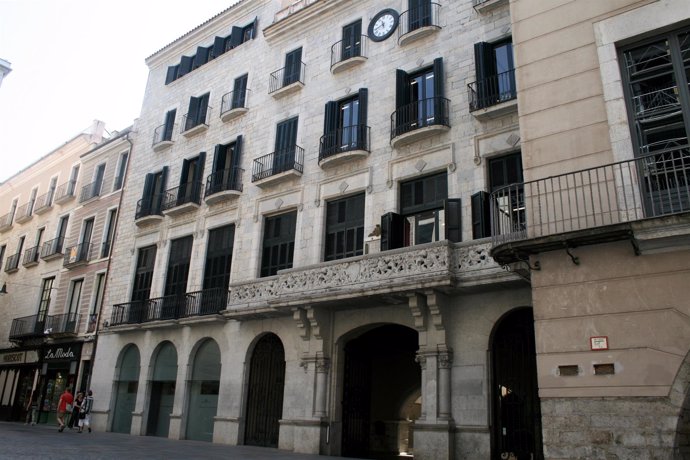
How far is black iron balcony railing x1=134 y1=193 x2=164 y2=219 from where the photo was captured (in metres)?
26.1

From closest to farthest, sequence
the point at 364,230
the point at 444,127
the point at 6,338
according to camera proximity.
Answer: the point at 444,127 < the point at 364,230 < the point at 6,338

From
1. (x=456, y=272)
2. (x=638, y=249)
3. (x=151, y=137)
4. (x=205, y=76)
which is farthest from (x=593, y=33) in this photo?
(x=151, y=137)

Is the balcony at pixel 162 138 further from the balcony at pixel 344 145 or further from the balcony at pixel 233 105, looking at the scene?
the balcony at pixel 344 145

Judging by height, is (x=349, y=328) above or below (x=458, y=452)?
above

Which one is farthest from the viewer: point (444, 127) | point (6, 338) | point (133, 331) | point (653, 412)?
point (6, 338)

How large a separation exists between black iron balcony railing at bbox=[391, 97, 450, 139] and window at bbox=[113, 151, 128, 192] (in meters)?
17.4

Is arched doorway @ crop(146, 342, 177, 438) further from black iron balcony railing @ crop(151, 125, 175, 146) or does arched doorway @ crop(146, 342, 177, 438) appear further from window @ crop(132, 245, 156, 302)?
black iron balcony railing @ crop(151, 125, 175, 146)

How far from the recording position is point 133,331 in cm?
2470

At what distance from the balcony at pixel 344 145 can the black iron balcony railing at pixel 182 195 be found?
6849mm

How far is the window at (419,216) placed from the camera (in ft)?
55.4

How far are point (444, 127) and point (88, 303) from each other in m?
20.3

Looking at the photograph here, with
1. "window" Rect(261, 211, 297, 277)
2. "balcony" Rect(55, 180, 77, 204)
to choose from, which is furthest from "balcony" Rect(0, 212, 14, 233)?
"window" Rect(261, 211, 297, 277)

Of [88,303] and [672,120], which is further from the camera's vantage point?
[88,303]

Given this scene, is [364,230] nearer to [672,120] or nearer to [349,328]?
[349,328]
